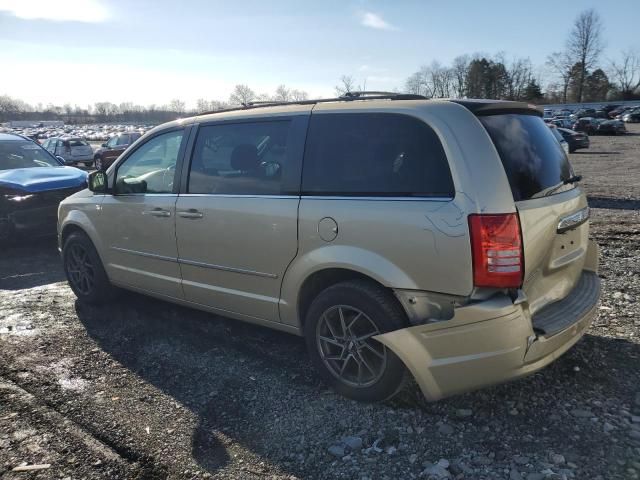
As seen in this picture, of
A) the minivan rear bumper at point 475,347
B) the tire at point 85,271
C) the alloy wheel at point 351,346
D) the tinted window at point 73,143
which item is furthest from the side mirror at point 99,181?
the tinted window at point 73,143

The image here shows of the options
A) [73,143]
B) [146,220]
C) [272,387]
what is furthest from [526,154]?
[73,143]

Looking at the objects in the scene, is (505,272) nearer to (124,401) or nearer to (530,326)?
(530,326)

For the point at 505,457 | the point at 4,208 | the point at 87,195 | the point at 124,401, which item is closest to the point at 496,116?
the point at 505,457

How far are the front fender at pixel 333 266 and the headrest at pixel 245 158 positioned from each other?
0.85m

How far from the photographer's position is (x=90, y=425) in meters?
3.16

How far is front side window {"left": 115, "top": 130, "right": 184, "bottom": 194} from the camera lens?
14.3 ft

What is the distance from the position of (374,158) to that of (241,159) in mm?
1185

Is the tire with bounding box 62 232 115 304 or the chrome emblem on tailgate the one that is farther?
the tire with bounding box 62 232 115 304

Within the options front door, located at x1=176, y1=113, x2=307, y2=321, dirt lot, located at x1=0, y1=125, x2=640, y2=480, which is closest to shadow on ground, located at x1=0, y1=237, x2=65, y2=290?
dirt lot, located at x1=0, y1=125, x2=640, y2=480

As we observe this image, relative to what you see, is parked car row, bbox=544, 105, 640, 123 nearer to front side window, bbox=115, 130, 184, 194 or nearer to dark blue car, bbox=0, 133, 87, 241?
dark blue car, bbox=0, 133, 87, 241

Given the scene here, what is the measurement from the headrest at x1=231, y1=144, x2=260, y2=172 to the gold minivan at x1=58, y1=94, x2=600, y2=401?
2 cm

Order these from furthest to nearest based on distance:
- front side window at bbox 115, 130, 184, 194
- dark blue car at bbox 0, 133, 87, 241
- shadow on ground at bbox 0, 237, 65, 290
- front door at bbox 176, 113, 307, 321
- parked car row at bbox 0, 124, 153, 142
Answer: parked car row at bbox 0, 124, 153, 142
dark blue car at bbox 0, 133, 87, 241
shadow on ground at bbox 0, 237, 65, 290
front side window at bbox 115, 130, 184, 194
front door at bbox 176, 113, 307, 321

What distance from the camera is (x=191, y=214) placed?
4.00m

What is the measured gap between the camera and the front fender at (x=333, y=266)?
2945 mm
